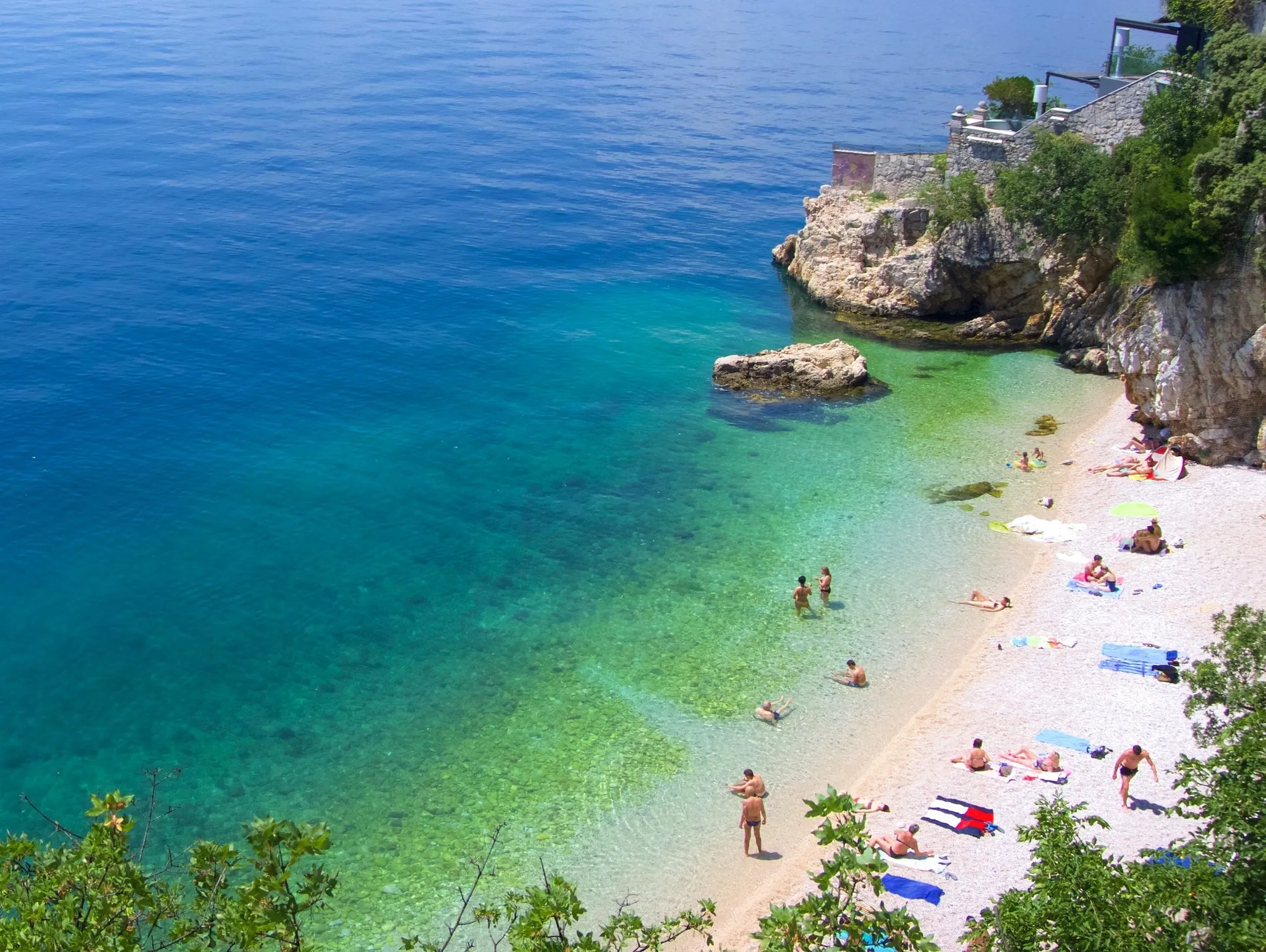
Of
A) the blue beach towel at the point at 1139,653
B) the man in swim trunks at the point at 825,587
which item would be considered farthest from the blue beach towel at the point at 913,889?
the man in swim trunks at the point at 825,587

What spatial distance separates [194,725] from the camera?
23.4 meters

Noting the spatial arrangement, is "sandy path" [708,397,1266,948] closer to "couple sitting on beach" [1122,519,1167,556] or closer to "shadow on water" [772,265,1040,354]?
"couple sitting on beach" [1122,519,1167,556]

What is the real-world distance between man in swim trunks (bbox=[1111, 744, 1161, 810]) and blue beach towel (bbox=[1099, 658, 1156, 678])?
3.88 meters

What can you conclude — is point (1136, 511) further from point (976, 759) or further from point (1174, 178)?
point (976, 759)

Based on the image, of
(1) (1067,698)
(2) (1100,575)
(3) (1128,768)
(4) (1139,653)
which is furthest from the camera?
(2) (1100,575)

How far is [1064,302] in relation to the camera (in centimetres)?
4091

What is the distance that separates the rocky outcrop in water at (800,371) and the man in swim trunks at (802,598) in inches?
555

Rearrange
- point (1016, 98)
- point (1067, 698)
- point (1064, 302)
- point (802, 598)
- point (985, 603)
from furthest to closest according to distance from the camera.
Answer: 1. point (1016, 98)
2. point (1064, 302)
3. point (985, 603)
4. point (802, 598)
5. point (1067, 698)

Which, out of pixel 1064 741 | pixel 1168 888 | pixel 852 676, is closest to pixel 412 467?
pixel 852 676

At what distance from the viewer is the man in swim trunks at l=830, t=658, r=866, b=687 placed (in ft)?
78.2

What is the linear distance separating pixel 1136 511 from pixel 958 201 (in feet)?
55.0

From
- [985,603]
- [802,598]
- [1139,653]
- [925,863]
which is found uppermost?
[1139,653]

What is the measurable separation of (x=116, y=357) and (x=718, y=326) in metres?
24.8

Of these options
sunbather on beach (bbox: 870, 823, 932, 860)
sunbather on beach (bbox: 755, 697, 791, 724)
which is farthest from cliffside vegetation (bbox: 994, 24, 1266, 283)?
sunbather on beach (bbox: 870, 823, 932, 860)
